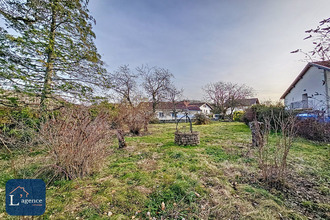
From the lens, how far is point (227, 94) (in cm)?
2466

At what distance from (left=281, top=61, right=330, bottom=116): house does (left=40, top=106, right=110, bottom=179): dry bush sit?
1439 centimetres

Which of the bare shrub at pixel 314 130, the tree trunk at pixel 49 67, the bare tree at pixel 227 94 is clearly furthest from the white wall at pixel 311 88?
the tree trunk at pixel 49 67

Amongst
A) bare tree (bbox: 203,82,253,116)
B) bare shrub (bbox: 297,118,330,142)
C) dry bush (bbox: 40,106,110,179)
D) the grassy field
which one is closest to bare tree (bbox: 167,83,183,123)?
bare tree (bbox: 203,82,253,116)

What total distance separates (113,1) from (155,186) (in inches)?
321

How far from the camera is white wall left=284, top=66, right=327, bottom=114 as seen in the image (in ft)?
37.5

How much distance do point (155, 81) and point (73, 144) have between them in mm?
18203

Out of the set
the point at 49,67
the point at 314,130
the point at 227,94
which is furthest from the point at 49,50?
the point at 227,94

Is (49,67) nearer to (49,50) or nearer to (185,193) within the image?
(49,50)

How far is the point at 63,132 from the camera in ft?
8.92

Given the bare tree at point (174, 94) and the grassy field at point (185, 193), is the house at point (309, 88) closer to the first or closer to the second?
→ the grassy field at point (185, 193)

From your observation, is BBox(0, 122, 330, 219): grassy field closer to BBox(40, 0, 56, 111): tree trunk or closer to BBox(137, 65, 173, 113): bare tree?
BBox(40, 0, 56, 111): tree trunk

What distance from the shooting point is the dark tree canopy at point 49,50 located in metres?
4.37

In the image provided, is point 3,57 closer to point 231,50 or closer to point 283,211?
point 283,211

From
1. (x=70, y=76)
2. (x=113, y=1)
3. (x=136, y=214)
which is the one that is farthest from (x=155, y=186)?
(x=113, y=1)
